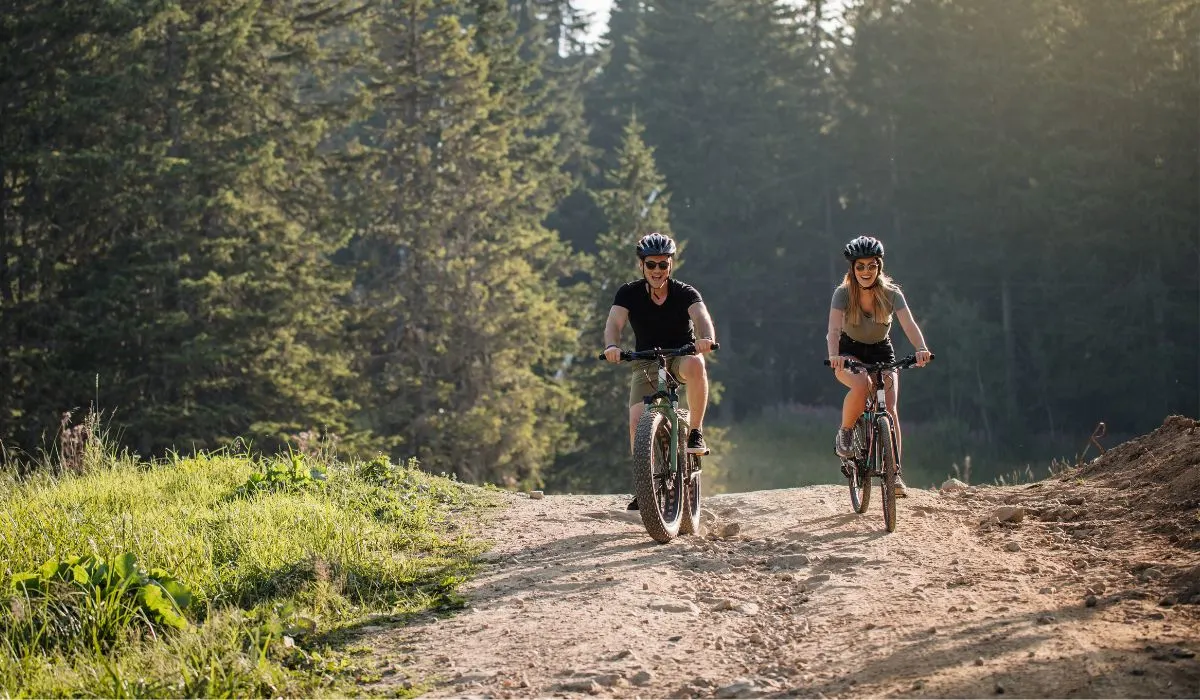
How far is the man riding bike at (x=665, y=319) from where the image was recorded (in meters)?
8.47

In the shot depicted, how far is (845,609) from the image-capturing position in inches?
246

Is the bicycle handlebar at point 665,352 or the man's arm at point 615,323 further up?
the man's arm at point 615,323

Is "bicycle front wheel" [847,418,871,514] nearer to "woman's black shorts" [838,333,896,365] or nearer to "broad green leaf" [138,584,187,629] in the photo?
"woman's black shorts" [838,333,896,365]

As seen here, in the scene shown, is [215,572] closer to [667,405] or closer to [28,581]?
[28,581]

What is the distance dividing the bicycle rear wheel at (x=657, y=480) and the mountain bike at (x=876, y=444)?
144cm

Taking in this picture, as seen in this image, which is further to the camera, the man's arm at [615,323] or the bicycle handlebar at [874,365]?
the bicycle handlebar at [874,365]

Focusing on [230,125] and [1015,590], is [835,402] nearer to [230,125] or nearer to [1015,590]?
[230,125]

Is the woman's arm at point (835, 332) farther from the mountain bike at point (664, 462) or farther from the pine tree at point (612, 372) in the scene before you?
the pine tree at point (612, 372)

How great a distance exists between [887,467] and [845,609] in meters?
2.72

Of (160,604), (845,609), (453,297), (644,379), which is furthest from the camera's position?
(453,297)

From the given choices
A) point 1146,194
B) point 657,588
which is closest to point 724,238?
point 1146,194

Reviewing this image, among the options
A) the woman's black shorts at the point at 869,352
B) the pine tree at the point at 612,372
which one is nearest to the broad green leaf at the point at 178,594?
the woman's black shorts at the point at 869,352

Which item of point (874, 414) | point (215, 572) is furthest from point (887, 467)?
point (215, 572)

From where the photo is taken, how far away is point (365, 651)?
5.84 m
